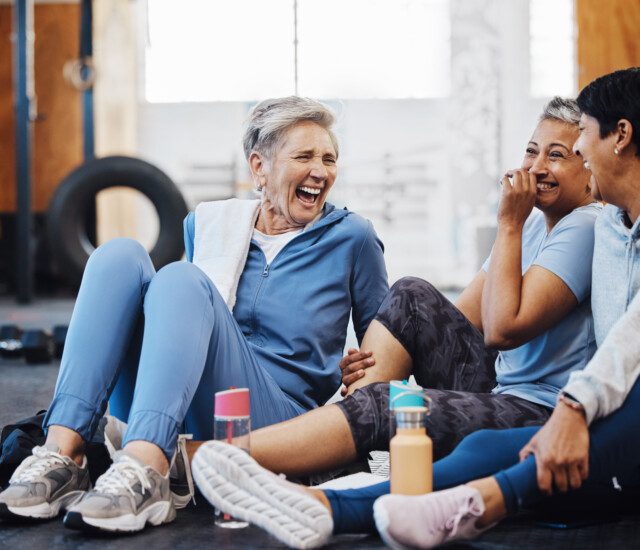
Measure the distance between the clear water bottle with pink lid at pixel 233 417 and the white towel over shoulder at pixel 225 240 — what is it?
429 mm

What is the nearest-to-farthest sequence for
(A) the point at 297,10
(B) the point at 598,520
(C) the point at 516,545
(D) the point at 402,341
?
(C) the point at 516,545 → (B) the point at 598,520 → (D) the point at 402,341 → (A) the point at 297,10

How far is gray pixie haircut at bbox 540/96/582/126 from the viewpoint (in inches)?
67.0

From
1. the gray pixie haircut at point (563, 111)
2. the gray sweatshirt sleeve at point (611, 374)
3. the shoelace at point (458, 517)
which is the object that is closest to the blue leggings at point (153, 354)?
the shoelace at point (458, 517)

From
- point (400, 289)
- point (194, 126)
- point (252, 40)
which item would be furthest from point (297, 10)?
point (400, 289)

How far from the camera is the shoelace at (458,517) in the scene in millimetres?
1275

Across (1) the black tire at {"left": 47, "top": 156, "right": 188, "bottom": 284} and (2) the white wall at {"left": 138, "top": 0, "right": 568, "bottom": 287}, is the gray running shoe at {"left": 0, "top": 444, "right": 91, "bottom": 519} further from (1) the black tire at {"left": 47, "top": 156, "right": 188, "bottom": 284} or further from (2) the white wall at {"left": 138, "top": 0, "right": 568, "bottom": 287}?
(2) the white wall at {"left": 138, "top": 0, "right": 568, "bottom": 287}

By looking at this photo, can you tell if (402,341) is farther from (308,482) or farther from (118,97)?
(118,97)

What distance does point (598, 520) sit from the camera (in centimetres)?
151

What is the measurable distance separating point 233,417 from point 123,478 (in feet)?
0.63

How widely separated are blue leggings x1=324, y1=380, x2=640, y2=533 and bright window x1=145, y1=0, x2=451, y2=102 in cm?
556

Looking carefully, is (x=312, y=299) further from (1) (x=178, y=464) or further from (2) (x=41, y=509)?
(2) (x=41, y=509)

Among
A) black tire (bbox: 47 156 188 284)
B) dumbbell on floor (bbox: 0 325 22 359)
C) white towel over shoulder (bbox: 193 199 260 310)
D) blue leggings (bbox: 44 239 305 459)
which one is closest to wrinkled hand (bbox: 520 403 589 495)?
blue leggings (bbox: 44 239 305 459)

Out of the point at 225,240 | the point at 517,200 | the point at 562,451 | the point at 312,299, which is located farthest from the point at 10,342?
the point at 562,451

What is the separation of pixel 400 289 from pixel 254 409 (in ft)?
1.24
